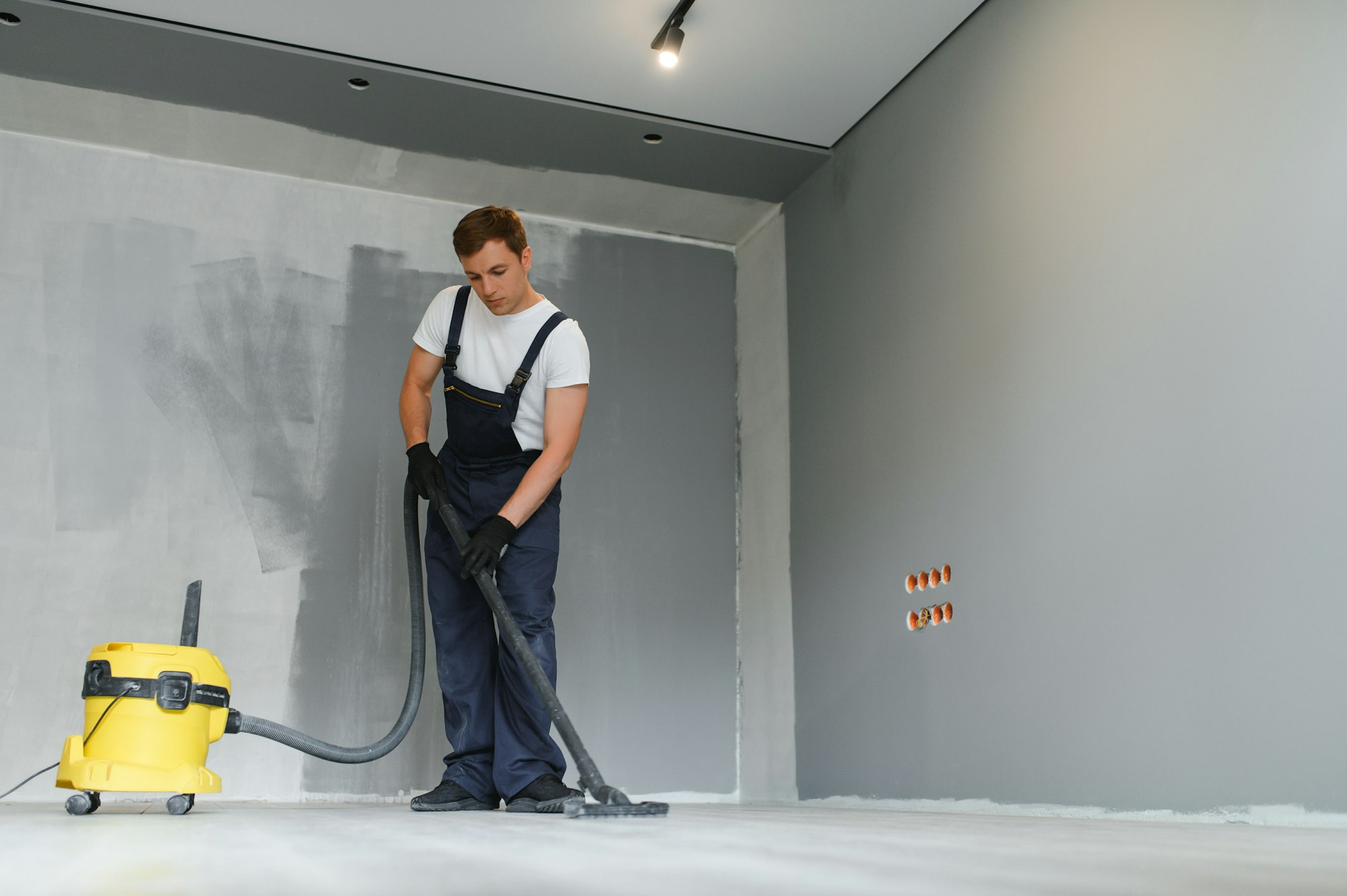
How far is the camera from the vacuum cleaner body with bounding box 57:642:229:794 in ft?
5.71

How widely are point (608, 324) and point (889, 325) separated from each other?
3.58 feet

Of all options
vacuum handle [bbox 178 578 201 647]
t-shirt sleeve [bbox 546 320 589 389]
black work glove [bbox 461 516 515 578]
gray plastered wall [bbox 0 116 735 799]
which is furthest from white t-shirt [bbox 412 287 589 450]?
gray plastered wall [bbox 0 116 735 799]

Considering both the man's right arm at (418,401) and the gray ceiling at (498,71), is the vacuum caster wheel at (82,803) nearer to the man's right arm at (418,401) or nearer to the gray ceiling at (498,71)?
the man's right arm at (418,401)

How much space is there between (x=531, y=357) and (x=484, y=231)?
0.27m

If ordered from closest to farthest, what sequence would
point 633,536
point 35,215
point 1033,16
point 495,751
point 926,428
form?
point 495,751 < point 1033,16 < point 926,428 < point 35,215 < point 633,536

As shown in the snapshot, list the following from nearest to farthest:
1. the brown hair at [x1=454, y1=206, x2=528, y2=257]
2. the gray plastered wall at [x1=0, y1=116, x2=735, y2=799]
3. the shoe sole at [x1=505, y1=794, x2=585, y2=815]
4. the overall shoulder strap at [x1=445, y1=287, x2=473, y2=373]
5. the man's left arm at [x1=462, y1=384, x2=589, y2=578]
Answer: the shoe sole at [x1=505, y1=794, x2=585, y2=815]
the man's left arm at [x1=462, y1=384, x2=589, y2=578]
the brown hair at [x1=454, y1=206, x2=528, y2=257]
the overall shoulder strap at [x1=445, y1=287, x2=473, y2=373]
the gray plastered wall at [x1=0, y1=116, x2=735, y2=799]

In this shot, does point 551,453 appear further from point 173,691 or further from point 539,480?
point 173,691

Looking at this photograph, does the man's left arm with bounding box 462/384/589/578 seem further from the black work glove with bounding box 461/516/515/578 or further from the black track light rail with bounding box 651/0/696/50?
the black track light rail with bounding box 651/0/696/50

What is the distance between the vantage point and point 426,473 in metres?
2.22

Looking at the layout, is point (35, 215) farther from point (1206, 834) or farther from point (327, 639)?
point (1206, 834)

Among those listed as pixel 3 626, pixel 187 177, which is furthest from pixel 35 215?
pixel 3 626

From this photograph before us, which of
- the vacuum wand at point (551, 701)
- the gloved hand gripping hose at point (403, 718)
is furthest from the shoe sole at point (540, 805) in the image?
the gloved hand gripping hose at point (403, 718)

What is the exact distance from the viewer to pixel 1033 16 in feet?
8.06

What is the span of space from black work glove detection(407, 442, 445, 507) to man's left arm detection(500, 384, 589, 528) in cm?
15
